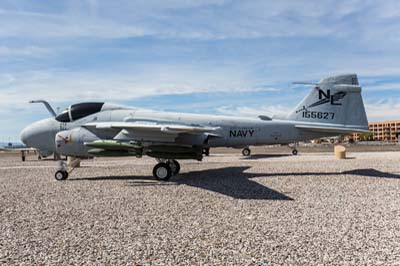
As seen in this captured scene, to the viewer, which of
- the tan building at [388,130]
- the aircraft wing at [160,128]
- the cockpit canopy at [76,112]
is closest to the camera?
the aircraft wing at [160,128]

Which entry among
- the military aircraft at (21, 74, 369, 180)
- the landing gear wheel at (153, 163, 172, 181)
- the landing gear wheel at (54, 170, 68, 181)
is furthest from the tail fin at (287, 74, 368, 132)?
the landing gear wheel at (54, 170, 68, 181)

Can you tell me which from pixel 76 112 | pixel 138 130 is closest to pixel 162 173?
pixel 138 130

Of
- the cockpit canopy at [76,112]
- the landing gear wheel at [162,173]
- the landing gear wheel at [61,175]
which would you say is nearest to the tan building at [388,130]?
the landing gear wheel at [162,173]

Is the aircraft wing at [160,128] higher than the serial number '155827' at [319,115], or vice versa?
the serial number '155827' at [319,115]

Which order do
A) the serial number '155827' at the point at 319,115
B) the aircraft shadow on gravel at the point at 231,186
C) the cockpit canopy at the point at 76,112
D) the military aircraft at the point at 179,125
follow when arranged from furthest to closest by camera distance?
1. the serial number '155827' at the point at 319,115
2. the cockpit canopy at the point at 76,112
3. the military aircraft at the point at 179,125
4. the aircraft shadow on gravel at the point at 231,186

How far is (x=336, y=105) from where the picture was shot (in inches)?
535

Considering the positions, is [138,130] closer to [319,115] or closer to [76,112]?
[76,112]

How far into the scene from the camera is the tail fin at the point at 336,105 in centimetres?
1335

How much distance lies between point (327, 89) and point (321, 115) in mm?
1017

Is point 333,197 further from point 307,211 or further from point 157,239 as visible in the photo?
point 157,239

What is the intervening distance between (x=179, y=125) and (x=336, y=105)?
6.12m

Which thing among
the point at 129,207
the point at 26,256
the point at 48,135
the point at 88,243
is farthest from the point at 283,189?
the point at 48,135

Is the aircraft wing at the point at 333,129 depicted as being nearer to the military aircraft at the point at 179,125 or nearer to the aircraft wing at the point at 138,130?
the military aircraft at the point at 179,125

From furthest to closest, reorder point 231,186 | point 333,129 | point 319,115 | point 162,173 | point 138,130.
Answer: point 319,115 → point 333,129 → point 162,173 → point 138,130 → point 231,186
